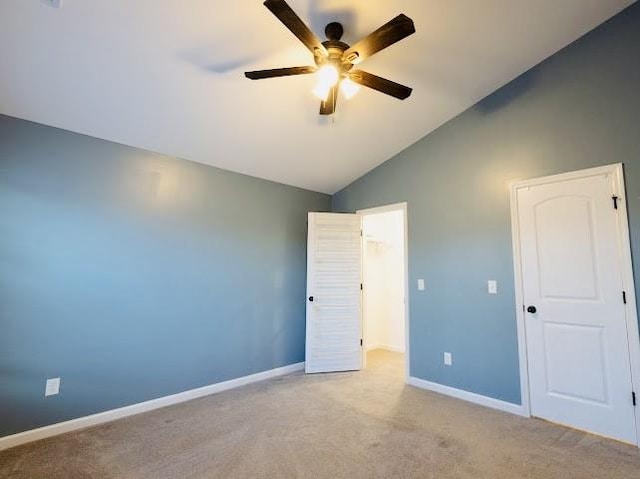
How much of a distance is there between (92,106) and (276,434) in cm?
299

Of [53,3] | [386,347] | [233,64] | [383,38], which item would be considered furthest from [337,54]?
[386,347]

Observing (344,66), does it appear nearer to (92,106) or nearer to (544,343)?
(92,106)

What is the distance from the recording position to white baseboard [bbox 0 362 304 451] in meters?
2.42

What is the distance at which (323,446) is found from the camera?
2.38m

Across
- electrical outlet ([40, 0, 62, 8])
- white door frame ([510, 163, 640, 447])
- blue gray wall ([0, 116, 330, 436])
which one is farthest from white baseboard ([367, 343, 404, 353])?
electrical outlet ([40, 0, 62, 8])

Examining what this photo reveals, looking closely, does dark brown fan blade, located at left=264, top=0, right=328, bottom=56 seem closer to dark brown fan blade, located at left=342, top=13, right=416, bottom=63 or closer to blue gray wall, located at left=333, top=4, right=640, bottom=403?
dark brown fan blade, located at left=342, top=13, right=416, bottom=63

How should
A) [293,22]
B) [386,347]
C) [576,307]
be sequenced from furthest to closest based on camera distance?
[386,347] → [576,307] → [293,22]

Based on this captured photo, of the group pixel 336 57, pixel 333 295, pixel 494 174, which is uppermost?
pixel 336 57

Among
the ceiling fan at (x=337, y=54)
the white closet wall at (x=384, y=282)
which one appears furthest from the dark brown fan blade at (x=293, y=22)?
the white closet wall at (x=384, y=282)

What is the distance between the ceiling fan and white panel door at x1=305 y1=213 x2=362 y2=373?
210cm

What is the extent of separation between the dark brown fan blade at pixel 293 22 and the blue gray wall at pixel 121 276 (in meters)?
2.09

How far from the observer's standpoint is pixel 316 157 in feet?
12.7

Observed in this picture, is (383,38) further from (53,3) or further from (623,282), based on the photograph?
(623,282)

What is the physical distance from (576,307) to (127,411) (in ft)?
13.1
